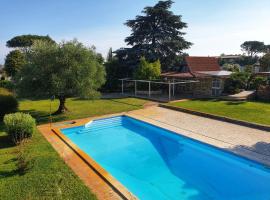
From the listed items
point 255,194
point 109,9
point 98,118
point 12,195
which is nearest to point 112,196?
point 12,195

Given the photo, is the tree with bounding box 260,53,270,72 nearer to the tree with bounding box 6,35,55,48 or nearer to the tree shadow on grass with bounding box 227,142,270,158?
the tree shadow on grass with bounding box 227,142,270,158

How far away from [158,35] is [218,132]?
22.2 metres

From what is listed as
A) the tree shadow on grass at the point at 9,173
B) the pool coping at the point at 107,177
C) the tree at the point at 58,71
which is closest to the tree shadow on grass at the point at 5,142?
the pool coping at the point at 107,177

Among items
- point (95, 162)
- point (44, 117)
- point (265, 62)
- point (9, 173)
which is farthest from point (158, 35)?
point (9, 173)

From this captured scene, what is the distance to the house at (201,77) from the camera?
26.4m

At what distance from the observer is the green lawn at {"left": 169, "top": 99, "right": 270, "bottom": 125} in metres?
16.3

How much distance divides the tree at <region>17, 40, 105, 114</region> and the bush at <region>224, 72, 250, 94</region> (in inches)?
629

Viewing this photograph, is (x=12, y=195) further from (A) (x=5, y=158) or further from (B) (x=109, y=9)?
(B) (x=109, y=9)

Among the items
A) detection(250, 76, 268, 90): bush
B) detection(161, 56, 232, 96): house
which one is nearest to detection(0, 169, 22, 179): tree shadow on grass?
detection(161, 56, 232, 96): house

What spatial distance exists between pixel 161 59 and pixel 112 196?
28.7 meters

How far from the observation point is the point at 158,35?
Answer: 33.0 meters

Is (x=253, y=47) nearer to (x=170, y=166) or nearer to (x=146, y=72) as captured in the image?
(x=146, y=72)

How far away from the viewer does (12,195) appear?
6.93 meters

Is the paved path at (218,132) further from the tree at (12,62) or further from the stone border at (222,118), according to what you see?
the tree at (12,62)
